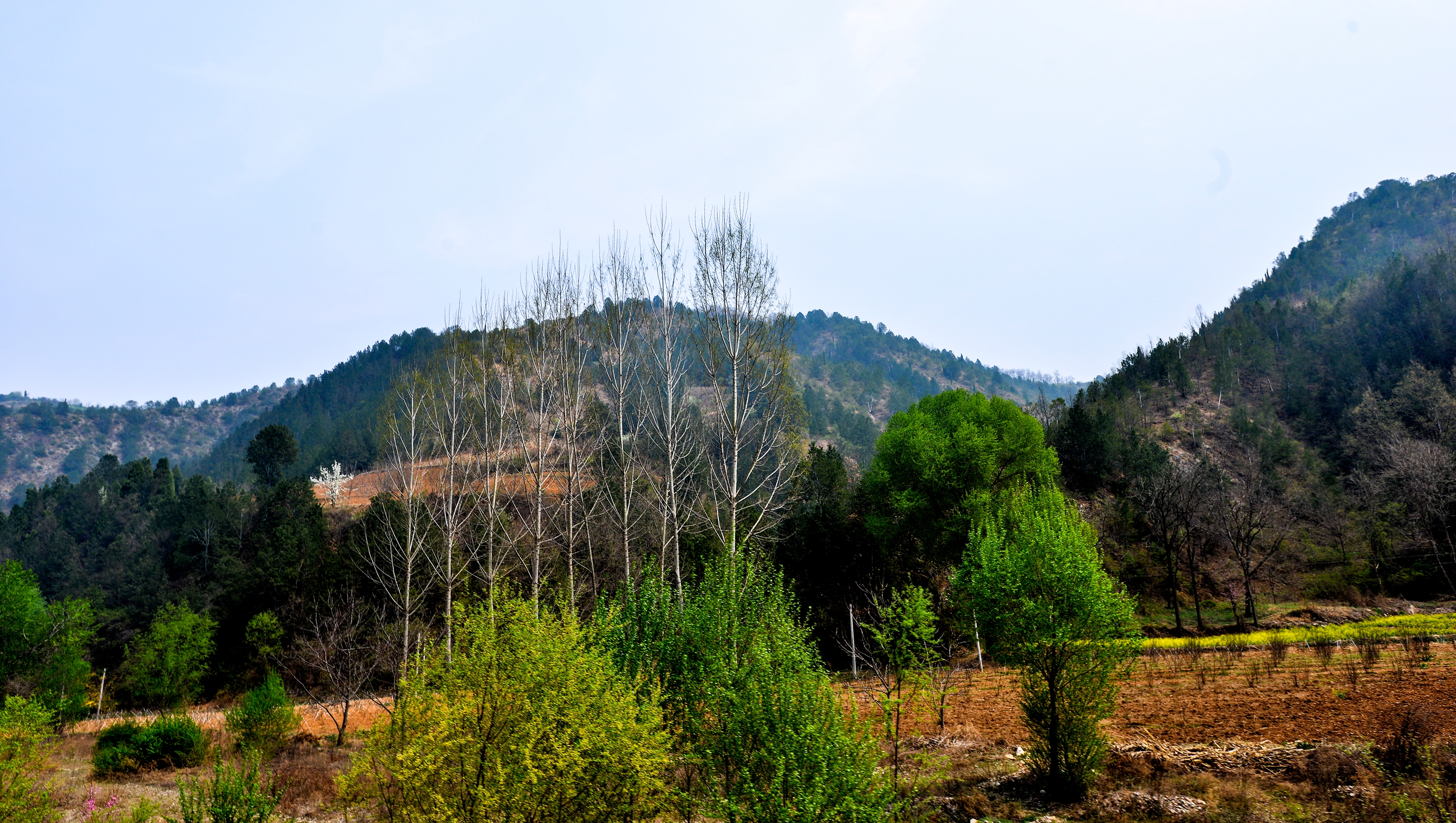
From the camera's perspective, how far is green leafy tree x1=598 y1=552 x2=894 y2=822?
7.97m

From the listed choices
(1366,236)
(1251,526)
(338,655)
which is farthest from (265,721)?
(1366,236)

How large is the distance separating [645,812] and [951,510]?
31.4 meters

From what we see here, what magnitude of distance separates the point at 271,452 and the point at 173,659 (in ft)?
127

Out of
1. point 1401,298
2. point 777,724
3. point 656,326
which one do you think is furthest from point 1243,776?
point 1401,298

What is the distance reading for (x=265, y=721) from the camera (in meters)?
22.6

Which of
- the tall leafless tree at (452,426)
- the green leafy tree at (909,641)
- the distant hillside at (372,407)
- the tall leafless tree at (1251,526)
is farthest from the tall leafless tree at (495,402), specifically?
the distant hillside at (372,407)

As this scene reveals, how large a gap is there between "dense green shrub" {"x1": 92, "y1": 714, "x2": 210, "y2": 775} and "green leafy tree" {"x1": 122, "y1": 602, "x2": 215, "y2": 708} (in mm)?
21572

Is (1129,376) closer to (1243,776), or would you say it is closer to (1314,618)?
(1314,618)

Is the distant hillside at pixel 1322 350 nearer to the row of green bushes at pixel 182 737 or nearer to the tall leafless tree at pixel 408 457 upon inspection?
the tall leafless tree at pixel 408 457

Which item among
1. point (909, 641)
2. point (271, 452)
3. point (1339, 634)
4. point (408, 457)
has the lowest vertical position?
point (1339, 634)

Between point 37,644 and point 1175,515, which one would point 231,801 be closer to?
point 37,644

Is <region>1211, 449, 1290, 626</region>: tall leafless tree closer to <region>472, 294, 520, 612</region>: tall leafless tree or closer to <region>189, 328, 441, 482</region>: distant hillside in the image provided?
<region>472, 294, 520, 612</region>: tall leafless tree

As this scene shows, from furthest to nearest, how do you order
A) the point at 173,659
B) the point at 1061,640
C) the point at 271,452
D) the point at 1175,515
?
the point at 271,452 → the point at 1175,515 → the point at 173,659 → the point at 1061,640

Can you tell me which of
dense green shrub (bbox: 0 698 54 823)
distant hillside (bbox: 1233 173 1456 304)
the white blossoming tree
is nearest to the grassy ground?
dense green shrub (bbox: 0 698 54 823)
